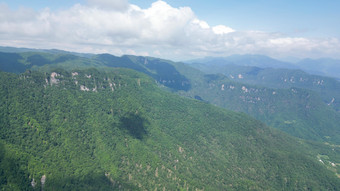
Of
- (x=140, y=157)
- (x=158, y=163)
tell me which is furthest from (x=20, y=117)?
(x=158, y=163)

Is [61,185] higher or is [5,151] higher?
[5,151]

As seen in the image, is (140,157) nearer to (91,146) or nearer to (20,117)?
(91,146)

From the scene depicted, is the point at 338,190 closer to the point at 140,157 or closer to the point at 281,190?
the point at 281,190

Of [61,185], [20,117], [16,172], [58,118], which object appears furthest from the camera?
[58,118]

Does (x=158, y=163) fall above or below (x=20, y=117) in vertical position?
below

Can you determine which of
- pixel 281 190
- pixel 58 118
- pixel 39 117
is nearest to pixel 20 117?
pixel 39 117

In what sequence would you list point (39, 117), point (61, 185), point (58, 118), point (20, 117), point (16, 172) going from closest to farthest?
1. point (16, 172)
2. point (61, 185)
3. point (20, 117)
4. point (39, 117)
5. point (58, 118)

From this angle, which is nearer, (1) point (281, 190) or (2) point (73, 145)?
(2) point (73, 145)

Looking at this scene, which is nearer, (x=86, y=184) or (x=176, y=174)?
(x=86, y=184)

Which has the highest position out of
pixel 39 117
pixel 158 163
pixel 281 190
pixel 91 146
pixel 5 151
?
pixel 39 117
